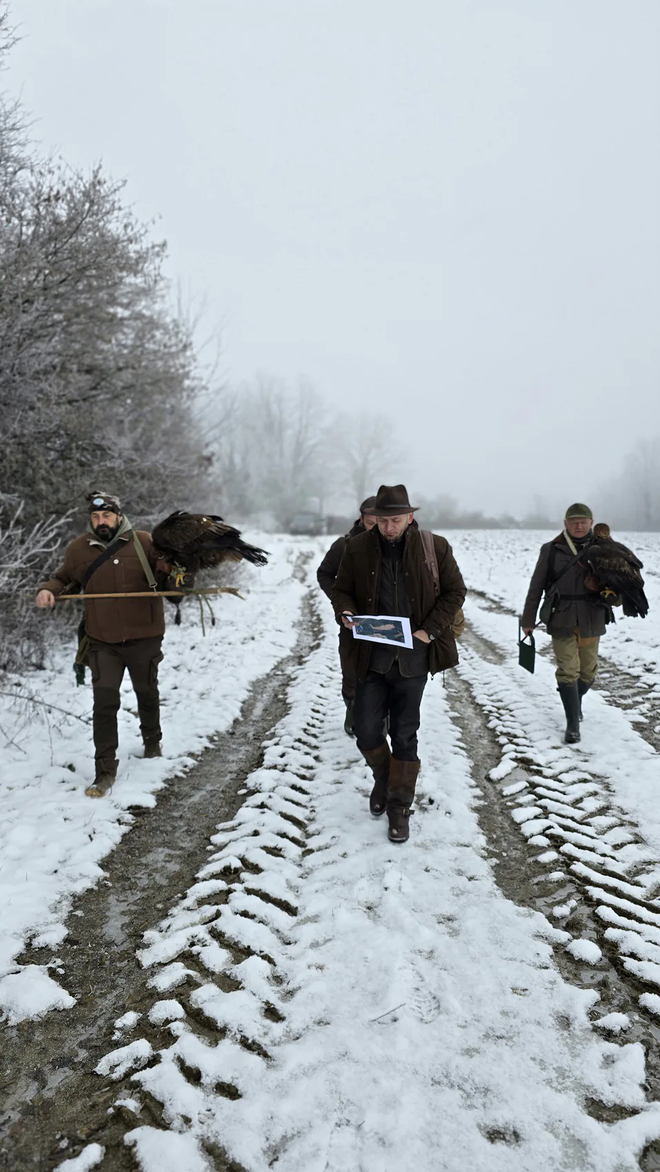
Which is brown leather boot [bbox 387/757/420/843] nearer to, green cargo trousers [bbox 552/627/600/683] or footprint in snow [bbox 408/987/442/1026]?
footprint in snow [bbox 408/987/442/1026]

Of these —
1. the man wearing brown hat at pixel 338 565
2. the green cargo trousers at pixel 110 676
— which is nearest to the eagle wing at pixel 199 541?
the green cargo trousers at pixel 110 676

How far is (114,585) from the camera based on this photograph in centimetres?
499

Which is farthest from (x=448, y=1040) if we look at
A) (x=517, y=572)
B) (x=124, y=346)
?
(x=517, y=572)

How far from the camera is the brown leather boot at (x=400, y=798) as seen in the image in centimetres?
Answer: 410

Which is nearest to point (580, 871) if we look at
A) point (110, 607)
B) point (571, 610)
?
point (571, 610)

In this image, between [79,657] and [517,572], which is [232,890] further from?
[517,572]

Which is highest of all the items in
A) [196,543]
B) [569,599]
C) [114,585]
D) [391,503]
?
[391,503]

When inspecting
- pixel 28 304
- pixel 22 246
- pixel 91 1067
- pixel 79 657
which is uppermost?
pixel 22 246

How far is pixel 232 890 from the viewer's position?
143 inches

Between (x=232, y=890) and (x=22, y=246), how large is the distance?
8.08 m

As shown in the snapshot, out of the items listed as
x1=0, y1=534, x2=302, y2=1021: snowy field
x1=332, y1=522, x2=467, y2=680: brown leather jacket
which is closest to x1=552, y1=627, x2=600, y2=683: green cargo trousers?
x1=332, y1=522, x2=467, y2=680: brown leather jacket

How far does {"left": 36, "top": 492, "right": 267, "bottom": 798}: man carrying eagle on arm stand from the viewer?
4.95 m

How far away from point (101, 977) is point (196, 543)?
296 cm

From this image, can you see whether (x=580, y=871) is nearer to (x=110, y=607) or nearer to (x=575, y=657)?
(x=575, y=657)
